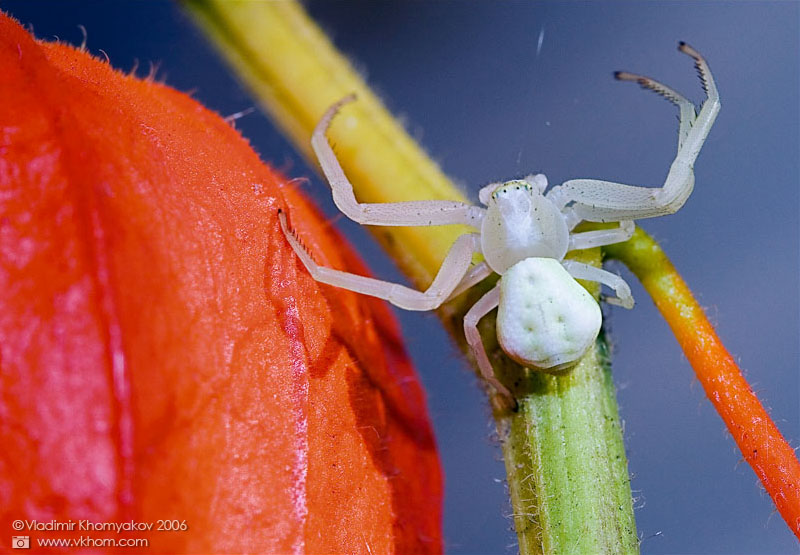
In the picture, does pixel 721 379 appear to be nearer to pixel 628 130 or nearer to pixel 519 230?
pixel 519 230

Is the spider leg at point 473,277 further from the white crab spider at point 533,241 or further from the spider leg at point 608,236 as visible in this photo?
the spider leg at point 608,236

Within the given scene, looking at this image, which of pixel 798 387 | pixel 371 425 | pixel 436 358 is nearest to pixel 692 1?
pixel 798 387

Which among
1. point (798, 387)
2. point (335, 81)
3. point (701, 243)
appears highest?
point (335, 81)

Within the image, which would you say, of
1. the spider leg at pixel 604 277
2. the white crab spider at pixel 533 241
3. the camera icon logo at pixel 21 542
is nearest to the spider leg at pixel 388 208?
the white crab spider at pixel 533 241

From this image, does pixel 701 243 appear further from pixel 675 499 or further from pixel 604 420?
pixel 604 420

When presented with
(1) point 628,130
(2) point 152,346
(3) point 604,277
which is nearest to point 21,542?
(2) point 152,346

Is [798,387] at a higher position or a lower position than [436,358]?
higher
